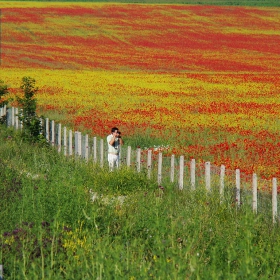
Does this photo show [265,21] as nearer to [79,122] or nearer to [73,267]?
[79,122]

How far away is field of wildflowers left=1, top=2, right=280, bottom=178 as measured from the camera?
81.6ft

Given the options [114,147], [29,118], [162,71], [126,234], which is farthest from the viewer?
[162,71]

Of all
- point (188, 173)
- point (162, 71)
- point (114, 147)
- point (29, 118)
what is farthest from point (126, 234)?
point (162, 71)

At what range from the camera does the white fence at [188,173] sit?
1323 centimetres

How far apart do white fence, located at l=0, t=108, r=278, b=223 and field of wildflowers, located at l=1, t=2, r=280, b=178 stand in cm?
93

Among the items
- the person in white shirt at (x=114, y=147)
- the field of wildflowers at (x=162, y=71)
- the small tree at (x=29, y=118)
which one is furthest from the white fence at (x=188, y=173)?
the field of wildflowers at (x=162, y=71)

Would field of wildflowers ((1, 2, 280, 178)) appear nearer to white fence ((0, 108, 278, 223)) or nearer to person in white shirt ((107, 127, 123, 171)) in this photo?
white fence ((0, 108, 278, 223))

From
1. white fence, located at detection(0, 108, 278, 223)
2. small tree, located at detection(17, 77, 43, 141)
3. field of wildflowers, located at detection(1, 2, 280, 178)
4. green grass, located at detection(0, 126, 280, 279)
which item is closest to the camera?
green grass, located at detection(0, 126, 280, 279)

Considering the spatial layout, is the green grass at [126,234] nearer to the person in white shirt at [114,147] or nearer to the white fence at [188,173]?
the white fence at [188,173]

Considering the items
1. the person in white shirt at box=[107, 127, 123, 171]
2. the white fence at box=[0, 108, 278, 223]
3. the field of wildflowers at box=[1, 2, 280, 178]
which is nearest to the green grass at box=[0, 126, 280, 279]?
the white fence at box=[0, 108, 278, 223]

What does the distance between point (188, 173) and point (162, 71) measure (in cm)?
4110

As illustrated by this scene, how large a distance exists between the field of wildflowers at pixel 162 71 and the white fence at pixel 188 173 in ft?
3.04

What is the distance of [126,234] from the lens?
30.7 ft

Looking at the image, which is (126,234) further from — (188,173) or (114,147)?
(114,147)
